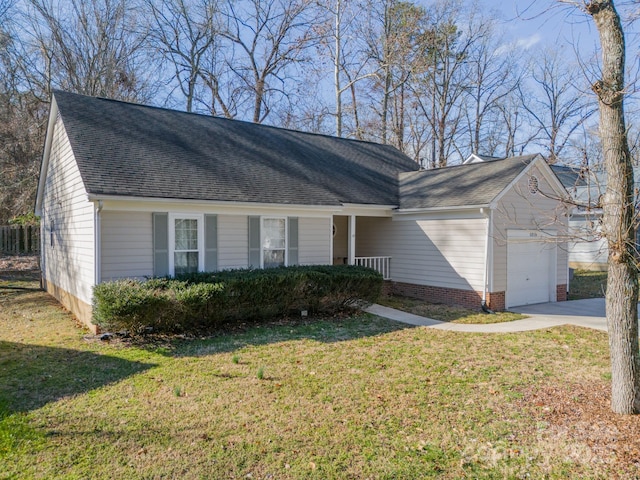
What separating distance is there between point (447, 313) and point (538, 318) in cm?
221

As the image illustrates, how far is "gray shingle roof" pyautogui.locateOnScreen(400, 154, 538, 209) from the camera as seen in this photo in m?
12.1

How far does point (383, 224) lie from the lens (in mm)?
15000

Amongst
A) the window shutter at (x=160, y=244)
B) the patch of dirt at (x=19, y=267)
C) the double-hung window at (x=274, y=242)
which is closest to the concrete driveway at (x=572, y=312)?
the double-hung window at (x=274, y=242)

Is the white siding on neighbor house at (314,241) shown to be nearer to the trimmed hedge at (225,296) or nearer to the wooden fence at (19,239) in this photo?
the trimmed hedge at (225,296)

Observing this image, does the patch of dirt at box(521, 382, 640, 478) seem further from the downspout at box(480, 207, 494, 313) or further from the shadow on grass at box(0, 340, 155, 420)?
the downspout at box(480, 207, 494, 313)

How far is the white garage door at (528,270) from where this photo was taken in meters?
12.6

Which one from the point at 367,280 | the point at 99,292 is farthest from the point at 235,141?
the point at 99,292

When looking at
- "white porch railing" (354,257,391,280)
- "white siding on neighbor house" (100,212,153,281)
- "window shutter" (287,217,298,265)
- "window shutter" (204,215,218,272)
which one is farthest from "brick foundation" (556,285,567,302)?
"white siding on neighbor house" (100,212,153,281)

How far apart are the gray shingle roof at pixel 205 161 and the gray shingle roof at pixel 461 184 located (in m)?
0.79

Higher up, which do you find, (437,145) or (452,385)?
(437,145)

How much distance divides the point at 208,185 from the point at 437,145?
24.4 m

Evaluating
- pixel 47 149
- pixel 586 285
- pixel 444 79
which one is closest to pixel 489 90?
pixel 444 79

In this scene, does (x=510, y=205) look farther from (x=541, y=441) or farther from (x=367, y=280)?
(x=541, y=441)

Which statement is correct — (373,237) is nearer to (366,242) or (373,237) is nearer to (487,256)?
(366,242)
